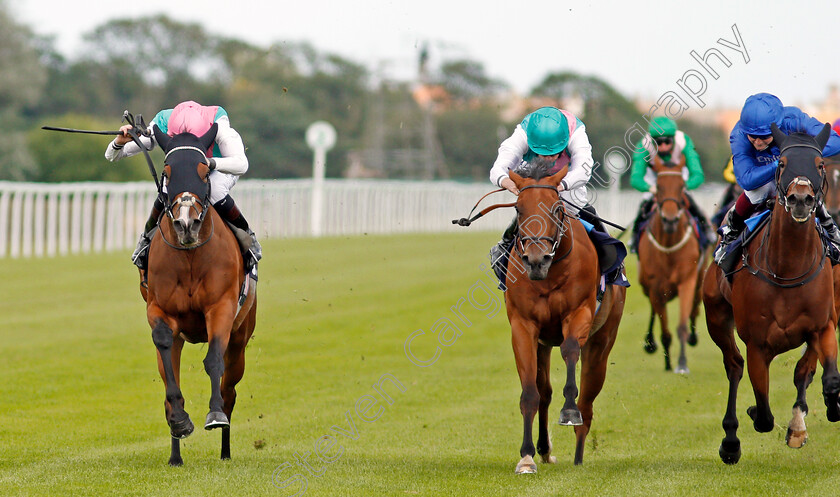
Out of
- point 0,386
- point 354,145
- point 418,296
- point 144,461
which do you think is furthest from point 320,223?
point 354,145

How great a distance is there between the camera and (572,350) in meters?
6.42

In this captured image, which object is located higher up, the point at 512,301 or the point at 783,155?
the point at 783,155

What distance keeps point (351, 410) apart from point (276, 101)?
4193cm

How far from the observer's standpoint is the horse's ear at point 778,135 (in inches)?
250

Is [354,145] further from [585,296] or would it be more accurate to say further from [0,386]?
[585,296]

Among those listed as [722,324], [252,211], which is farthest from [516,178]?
[252,211]

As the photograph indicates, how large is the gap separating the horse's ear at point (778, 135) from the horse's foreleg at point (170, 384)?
3.64 meters

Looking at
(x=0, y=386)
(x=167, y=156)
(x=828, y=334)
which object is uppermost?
(x=167, y=156)

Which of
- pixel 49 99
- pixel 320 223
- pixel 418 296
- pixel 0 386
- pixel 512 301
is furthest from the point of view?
pixel 49 99

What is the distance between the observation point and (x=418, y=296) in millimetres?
17734

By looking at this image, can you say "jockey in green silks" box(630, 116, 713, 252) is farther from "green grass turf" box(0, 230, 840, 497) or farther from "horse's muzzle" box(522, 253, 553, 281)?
"horse's muzzle" box(522, 253, 553, 281)

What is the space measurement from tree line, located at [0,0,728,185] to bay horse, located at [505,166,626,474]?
32.9 m

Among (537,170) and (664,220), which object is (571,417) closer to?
(537,170)

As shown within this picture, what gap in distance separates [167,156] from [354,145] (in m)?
45.2
